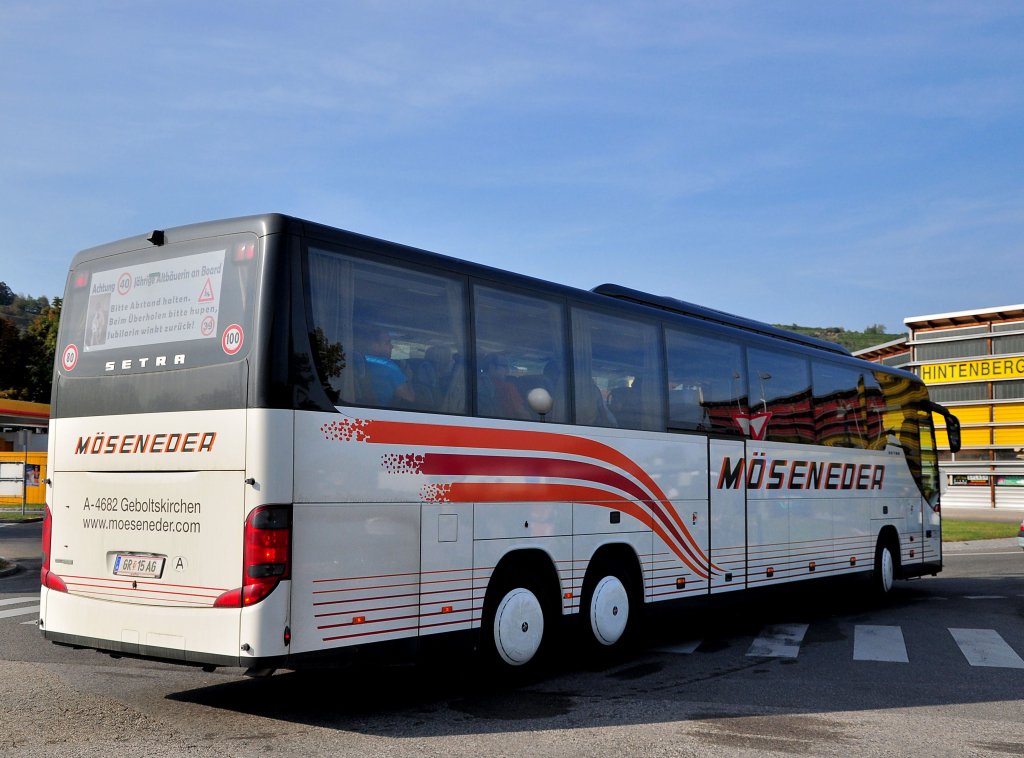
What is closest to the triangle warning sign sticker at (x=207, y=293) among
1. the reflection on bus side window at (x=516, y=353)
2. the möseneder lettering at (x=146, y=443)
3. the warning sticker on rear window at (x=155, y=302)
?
the warning sticker on rear window at (x=155, y=302)

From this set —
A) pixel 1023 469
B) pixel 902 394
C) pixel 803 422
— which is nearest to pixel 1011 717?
pixel 803 422

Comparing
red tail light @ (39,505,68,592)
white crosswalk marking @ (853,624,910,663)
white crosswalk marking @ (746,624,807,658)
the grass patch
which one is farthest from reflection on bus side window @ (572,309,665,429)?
the grass patch

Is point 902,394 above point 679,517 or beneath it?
above

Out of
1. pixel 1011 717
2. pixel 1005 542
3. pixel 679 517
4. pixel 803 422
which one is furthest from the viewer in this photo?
pixel 1005 542

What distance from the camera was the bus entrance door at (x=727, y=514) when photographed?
1159 cm

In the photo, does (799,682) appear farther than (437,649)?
Yes

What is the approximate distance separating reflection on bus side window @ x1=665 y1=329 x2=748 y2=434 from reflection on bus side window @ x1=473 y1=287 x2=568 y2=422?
212cm

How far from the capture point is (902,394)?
55.3 ft

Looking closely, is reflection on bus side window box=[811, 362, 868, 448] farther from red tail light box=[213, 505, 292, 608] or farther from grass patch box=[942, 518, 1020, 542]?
grass patch box=[942, 518, 1020, 542]

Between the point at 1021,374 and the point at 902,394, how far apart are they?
41.6 metres

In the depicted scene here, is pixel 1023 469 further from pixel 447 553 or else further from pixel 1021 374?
pixel 447 553

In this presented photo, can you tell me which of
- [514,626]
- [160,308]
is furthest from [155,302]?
[514,626]

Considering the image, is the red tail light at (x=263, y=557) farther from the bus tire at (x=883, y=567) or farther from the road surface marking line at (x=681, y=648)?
the bus tire at (x=883, y=567)

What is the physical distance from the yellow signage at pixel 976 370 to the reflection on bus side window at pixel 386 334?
52.4 meters
